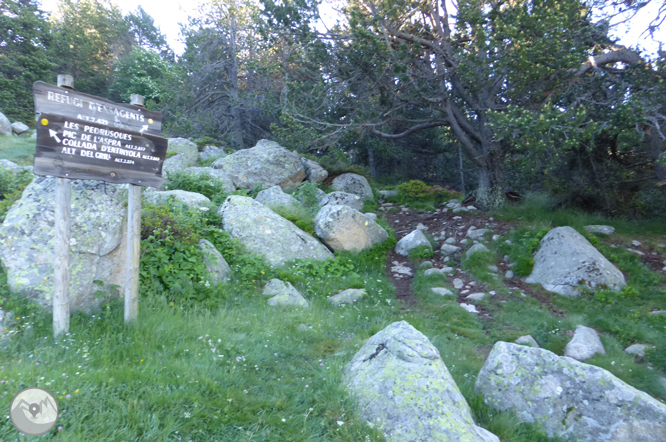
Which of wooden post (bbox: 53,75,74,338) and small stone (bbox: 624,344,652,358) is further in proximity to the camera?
small stone (bbox: 624,344,652,358)

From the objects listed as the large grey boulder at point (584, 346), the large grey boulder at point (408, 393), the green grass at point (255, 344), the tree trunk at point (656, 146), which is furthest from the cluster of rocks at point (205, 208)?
the tree trunk at point (656, 146)

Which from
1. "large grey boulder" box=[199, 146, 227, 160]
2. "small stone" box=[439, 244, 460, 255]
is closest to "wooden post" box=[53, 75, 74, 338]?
"small stone" box=[439, 244, 460, 255]

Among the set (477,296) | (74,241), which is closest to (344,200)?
(477,296)

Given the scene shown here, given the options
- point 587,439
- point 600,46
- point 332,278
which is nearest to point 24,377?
point 587,439

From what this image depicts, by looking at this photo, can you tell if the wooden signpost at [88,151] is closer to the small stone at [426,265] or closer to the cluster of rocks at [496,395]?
the cluster of rocks at [496,395]

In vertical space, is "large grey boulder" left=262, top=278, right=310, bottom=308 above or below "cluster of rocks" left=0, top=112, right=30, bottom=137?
below

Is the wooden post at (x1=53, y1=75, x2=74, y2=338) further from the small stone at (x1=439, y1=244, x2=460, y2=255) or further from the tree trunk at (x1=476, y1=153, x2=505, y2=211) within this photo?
the tree trunk at (x1=476, y1=153, x2=505, y2=211)

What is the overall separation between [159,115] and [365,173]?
14644 millimetres

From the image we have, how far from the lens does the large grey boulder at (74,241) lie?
492cm

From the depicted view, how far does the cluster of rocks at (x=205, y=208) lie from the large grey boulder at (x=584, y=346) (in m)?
4.25

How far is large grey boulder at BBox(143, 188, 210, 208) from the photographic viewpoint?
8866mm

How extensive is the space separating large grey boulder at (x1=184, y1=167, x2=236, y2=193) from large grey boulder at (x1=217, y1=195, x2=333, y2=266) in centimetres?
330

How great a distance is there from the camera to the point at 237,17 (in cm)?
2041

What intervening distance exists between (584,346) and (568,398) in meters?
2.31
